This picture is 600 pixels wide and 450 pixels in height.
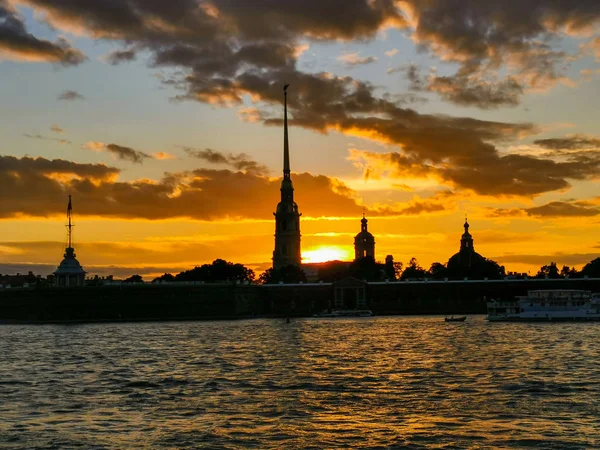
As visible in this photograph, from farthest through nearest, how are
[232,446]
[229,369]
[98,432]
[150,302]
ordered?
[150,302]
[229,369]
[98,432]
[232,446]

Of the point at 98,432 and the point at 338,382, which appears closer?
the point at 98,432

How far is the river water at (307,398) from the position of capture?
35.0m

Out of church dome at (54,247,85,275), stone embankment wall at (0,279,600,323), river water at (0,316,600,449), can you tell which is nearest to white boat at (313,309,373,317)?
stone embankment wall at (0,279,600,323)

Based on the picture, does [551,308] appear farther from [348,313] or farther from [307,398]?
[307,398]

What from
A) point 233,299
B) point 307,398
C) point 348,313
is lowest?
point 307,398

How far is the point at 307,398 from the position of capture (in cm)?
4522

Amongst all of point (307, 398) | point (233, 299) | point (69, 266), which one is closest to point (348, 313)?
point (233, 299)

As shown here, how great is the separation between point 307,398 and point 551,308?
99069 mm

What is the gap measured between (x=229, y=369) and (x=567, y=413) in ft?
83.5

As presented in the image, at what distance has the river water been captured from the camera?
115 ft

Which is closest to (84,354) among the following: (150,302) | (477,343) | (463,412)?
(477,343)

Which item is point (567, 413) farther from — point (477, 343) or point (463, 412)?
point (477, 343)

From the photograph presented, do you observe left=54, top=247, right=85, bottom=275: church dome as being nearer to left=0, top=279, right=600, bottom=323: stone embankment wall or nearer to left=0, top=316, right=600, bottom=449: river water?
left=0, top=279, right=600, bottom=323: stone embankment wall

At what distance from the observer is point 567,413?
39.4 m
